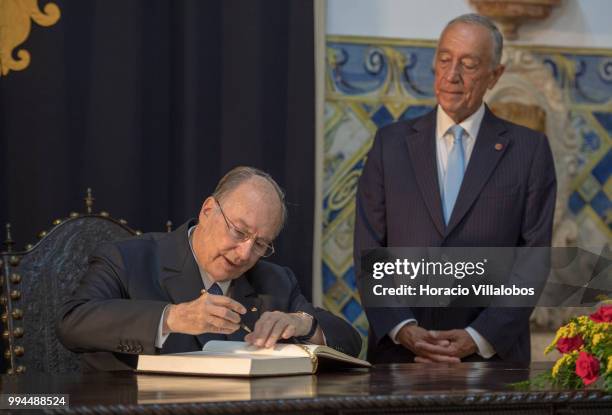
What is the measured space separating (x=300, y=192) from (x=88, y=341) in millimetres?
1772

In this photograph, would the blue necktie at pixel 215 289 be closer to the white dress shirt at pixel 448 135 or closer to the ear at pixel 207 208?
the ear at pixel 207 208

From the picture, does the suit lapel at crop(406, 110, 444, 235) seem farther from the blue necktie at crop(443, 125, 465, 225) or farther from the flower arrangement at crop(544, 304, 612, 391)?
the flower arrangement at crop(544, 304, 612, 391)

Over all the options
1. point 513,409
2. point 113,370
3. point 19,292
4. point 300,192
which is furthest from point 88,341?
point 300,192

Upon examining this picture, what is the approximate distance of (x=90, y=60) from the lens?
169 inches

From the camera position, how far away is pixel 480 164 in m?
3.94

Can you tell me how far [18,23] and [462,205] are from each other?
73.9 inches

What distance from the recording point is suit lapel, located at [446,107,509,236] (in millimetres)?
3877

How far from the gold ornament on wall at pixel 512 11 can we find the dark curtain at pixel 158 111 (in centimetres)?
85

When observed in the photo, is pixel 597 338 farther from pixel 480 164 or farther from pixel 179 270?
pixel 480 164

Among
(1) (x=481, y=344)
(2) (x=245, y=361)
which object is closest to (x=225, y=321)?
(2) (x=245, y=361)

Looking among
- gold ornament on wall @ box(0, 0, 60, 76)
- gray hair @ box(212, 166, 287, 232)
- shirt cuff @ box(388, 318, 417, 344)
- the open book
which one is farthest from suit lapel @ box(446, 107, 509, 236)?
gold ornament on wall @ box(0, 0, 60, 76)

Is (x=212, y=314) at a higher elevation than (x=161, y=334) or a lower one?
higher

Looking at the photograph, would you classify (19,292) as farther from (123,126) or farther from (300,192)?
(300,192)

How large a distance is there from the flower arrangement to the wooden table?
56 millimetres
